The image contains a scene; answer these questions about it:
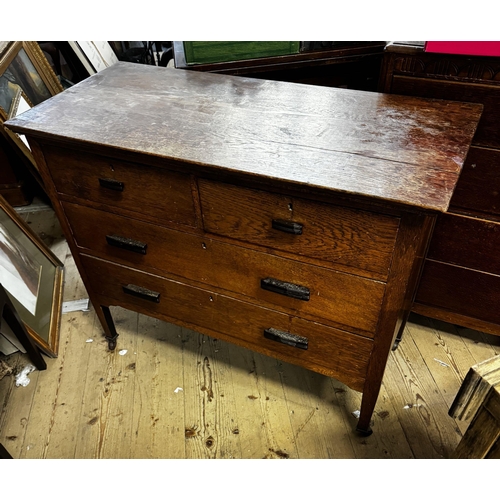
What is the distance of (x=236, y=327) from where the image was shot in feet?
4.63

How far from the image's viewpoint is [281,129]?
115 centimetres

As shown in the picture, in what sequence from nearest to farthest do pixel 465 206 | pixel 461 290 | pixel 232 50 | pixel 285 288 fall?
pixel 285 288 → pixel 465 206 → pixel 461 290 → pixel 232 50

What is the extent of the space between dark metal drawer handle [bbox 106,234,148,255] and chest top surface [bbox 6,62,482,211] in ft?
1.10

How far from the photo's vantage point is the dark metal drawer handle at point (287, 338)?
1.30m

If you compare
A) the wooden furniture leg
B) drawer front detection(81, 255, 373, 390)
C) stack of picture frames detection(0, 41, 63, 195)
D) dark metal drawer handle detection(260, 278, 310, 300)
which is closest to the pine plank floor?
the wooden furniture leg

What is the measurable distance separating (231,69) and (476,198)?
3.42 ft

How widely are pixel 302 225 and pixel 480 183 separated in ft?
2.24

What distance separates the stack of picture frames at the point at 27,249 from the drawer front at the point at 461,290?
58.6 inches

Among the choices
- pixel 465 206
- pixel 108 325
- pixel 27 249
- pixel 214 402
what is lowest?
pixel 214 402

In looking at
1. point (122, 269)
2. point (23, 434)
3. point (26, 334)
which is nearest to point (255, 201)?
point (122, 269)

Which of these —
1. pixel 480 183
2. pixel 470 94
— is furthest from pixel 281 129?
pixel 480 183

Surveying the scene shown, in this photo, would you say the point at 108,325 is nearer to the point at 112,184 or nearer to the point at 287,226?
the point at 112,184

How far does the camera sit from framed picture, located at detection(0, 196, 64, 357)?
1.73 m

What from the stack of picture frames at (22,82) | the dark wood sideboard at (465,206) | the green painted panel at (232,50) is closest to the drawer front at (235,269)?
the dark wood sideboard at (465,206)
